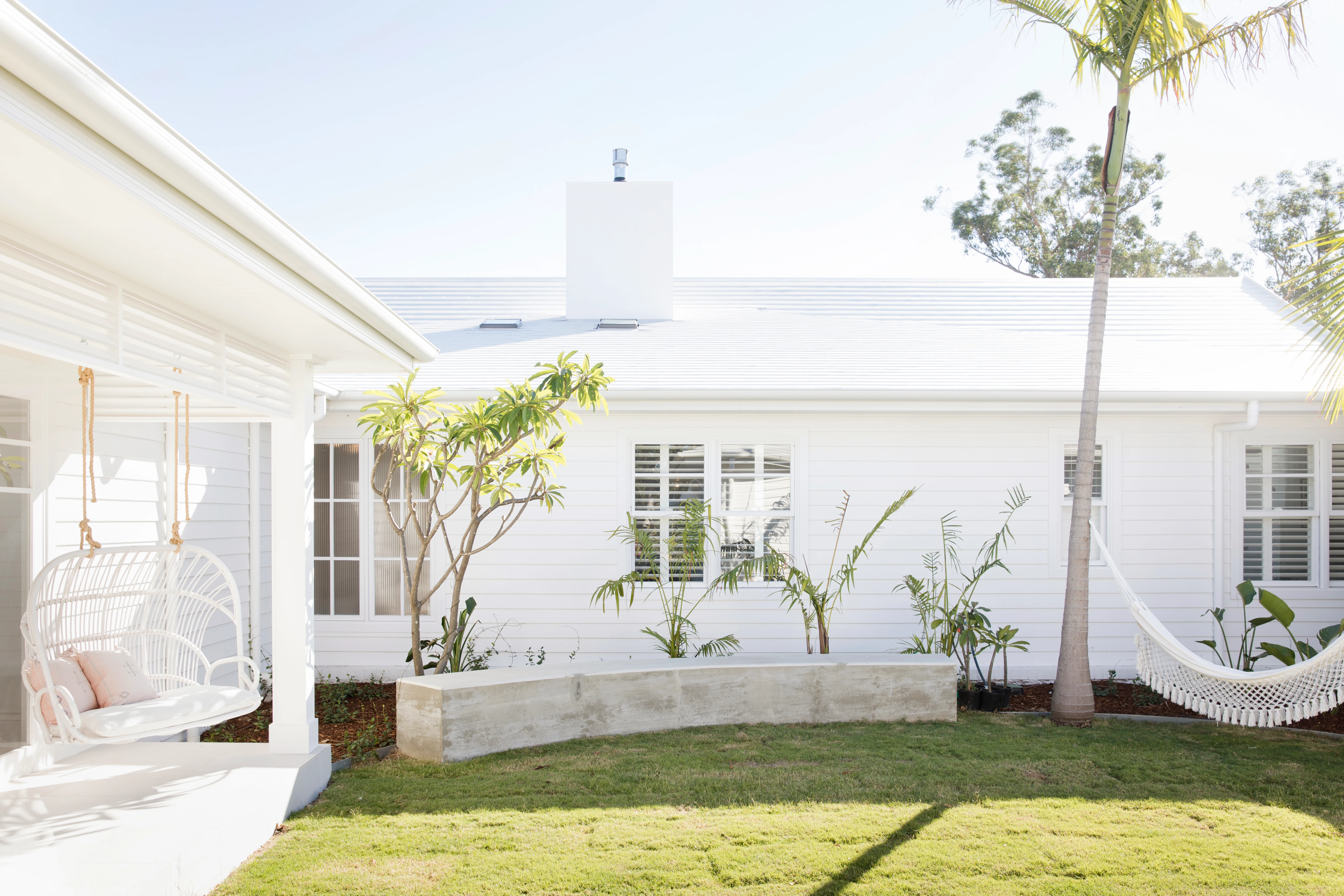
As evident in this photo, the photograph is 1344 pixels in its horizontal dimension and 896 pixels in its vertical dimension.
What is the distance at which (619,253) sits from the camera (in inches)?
400

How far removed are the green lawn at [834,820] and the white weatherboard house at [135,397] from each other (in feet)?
1.59

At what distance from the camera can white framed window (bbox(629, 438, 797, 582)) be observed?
768 centimetres

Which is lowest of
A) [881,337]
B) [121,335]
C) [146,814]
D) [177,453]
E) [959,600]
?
[146,814]

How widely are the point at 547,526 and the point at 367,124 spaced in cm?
1046

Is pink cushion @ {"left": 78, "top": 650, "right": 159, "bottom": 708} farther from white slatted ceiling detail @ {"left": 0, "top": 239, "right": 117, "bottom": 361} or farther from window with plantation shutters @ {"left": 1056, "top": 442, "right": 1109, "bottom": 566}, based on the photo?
window with plantation shutters @ {"left": 1056, "top": 442, "right": 1109, "bottom": 566}

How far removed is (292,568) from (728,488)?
3.95m

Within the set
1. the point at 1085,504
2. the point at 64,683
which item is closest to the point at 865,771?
the point at 1085,504

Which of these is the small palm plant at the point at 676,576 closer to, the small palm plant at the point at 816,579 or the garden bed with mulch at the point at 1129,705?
the small palm plant at the point at 816,579

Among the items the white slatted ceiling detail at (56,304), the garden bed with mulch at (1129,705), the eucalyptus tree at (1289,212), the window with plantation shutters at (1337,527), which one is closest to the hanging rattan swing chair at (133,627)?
the white slatted ceiling detail at (56,304)

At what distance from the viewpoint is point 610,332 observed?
9.19m

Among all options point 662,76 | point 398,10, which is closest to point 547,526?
point 398,10

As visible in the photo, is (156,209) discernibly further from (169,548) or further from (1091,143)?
(1091,143)

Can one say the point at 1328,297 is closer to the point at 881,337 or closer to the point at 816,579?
the point at 816,579

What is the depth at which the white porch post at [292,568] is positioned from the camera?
4801 mm
